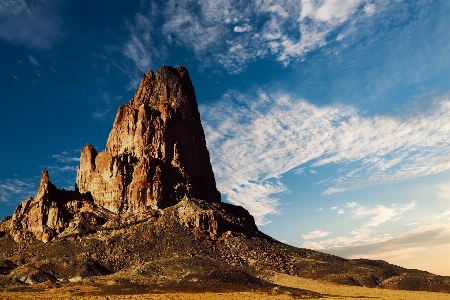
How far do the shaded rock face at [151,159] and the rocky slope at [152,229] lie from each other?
449 mm

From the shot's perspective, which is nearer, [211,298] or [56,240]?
[211,298]

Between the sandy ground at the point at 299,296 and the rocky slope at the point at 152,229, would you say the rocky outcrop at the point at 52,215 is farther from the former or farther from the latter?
the sandy ground at the point at 299,296

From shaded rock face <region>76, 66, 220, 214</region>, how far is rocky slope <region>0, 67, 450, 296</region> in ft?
1.47

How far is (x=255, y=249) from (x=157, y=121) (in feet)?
251

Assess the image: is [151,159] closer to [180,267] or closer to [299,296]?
[180,267]

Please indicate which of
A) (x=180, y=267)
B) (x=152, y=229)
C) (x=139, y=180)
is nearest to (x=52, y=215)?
(x=139, y=180)

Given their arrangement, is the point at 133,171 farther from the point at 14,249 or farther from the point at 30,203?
the point at 14,249

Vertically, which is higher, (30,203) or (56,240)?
(30,203)

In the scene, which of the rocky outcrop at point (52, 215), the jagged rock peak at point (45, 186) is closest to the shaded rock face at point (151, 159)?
the rocky outcrop at point (52, 215)

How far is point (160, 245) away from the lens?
127250 millimetres

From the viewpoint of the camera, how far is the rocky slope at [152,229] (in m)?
110

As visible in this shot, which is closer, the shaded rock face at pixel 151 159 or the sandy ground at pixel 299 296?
the sandy ground at pixel 299 296

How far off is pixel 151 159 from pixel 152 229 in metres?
38.9

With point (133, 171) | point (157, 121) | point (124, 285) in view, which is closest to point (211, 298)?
point (124, 285)
